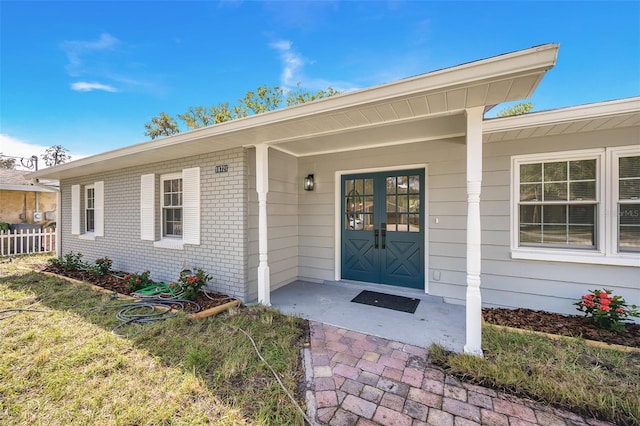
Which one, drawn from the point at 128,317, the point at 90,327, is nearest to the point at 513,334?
the point at 128,317

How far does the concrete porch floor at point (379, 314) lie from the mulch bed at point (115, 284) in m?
0.86

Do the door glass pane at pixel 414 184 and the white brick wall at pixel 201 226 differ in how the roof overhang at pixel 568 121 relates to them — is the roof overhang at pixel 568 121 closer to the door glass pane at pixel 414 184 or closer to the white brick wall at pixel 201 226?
the door glass pane at pixel 414 184

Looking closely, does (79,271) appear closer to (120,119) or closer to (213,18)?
(213,18)

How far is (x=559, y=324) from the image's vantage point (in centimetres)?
300

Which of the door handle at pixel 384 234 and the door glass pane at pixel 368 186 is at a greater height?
the door glass pane at pixel 368 186

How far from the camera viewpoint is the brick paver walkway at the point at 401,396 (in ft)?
5.75

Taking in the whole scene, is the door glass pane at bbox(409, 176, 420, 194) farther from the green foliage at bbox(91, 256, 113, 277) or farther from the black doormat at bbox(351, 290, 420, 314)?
the green foliage at bbox(91, 256, 113, 277)

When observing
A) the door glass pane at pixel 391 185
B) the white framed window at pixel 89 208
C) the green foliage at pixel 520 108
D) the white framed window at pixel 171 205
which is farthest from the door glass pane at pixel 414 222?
the green foliage at pixel 520 108

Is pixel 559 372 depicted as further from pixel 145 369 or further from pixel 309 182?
pixel 309 182

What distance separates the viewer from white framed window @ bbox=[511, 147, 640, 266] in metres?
3.12

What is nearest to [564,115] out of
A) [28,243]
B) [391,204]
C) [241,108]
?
[391,204]

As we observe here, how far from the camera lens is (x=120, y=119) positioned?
10.7 m

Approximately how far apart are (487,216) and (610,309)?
1.52 m

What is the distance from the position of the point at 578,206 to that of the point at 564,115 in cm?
135
